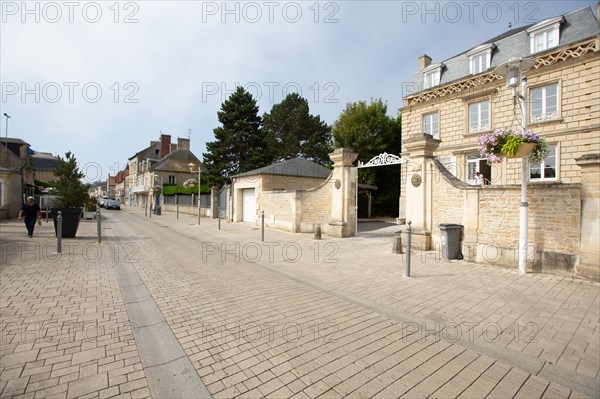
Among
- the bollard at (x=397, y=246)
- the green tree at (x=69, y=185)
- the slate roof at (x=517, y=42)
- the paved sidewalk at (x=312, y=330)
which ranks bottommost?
the paved sidewalk at (x=312, y=330)

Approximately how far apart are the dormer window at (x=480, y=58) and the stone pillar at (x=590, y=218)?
13.9 m

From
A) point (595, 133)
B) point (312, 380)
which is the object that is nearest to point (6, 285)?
point (312, 380)

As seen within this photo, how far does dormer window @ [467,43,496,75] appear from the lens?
54.6 feet

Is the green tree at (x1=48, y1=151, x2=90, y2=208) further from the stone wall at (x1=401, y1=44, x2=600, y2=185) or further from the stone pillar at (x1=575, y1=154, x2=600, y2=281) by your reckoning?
the stone wall at (x1=401, y1=44, x2=600, y2=185)

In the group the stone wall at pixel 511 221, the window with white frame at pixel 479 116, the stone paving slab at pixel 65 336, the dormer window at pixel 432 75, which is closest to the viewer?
the stone paving slab at pixel 65 336

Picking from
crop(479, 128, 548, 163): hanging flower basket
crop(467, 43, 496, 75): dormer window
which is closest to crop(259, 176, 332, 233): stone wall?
crop(479, 128, 548, 163): hanging flower basket

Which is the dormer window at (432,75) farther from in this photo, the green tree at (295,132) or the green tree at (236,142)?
the green tree at (295,132)

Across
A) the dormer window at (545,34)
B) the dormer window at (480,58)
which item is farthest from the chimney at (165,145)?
the dormer window at (545,34)

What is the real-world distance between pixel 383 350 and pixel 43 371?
10.3ft

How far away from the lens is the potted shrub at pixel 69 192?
1099 centimetres

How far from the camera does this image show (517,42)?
15719 mm

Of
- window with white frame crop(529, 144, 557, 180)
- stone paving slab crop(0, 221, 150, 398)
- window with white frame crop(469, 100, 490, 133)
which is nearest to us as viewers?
stone paving slab crop(0, 221, 150, 398)

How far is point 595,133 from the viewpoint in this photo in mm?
12461

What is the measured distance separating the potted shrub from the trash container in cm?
1240
